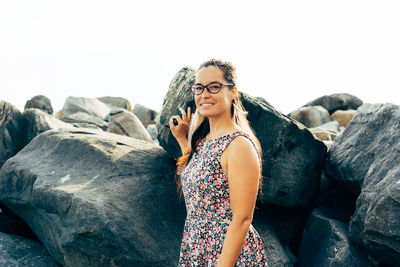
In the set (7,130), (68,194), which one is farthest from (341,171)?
(7,130)

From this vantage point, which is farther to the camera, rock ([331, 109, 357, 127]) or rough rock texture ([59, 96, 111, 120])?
rough rock texture ([59, 96, 111, 120])

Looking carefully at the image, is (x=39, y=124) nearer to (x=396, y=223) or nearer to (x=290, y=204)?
(x=290, y=204)

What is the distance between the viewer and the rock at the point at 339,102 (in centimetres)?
2244

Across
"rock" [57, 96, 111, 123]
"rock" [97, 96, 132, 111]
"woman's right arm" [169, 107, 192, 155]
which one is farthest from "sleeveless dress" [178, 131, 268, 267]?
"rock" [97, 96, 132, 111]

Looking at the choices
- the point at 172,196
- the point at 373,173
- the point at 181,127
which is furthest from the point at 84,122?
the point at 373,173

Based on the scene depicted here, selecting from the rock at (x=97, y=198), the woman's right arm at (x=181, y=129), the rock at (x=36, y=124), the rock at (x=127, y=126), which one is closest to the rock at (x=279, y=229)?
the rock at (x=97, y=198)

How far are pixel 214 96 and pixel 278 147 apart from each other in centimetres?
207

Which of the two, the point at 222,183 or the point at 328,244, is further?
the point at 328,244

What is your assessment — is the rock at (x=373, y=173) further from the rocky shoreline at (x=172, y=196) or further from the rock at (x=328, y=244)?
the rock at (x=328, y=244)

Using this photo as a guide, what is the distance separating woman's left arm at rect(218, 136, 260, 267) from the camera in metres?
2.41

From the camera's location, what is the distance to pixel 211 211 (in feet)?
8.80

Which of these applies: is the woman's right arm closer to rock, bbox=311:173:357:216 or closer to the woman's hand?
the woman's hand

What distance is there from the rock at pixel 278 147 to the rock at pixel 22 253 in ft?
6.73

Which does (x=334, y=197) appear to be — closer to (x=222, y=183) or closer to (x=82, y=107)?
(x=222, y=183)
